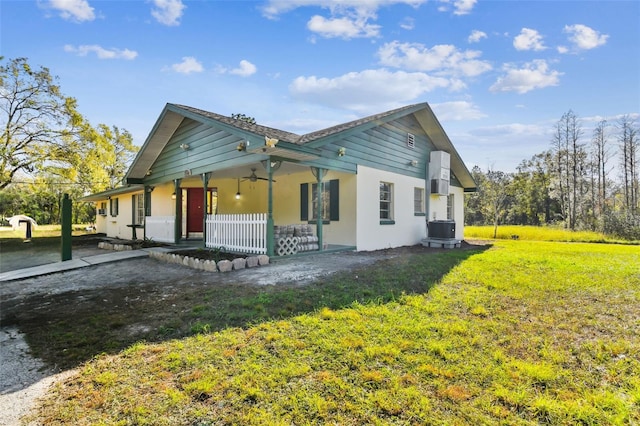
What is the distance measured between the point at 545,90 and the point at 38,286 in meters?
18.4

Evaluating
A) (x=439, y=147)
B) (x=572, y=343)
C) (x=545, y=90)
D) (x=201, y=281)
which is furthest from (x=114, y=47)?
(x=545, y=90)

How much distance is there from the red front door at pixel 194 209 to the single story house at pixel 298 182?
0.12ft

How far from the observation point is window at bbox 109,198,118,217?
57.7ft

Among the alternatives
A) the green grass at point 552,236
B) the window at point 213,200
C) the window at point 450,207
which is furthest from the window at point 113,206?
the green grass at point 552,236

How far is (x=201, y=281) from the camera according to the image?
18.9 ft

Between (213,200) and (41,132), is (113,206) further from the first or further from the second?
(213,200)

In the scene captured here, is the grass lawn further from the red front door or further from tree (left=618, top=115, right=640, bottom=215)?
tree (left=618, top=115, right=640, bottom=215)

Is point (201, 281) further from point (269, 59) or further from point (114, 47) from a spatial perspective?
point (114, 47)

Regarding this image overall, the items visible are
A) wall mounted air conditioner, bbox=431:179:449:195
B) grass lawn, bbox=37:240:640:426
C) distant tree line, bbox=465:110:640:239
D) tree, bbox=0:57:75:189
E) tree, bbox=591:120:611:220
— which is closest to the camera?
grass lawn, bbox=37:240:640:426

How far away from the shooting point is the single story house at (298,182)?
8.11m

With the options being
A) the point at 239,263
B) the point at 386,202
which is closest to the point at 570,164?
the point at 386,202

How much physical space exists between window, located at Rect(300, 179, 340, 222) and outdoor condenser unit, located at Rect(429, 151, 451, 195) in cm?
470

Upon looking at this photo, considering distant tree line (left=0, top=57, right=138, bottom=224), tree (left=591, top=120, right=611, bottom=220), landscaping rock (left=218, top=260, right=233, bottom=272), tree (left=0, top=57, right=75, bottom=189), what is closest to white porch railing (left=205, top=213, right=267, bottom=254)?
landscaping rock (left=218, top=260, right=233, bottom=272)

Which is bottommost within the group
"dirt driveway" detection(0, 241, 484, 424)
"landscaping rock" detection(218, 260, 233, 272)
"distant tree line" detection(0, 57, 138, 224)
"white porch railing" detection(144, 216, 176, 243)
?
"dirt driveway" detection(0, 241, 484, 424)
